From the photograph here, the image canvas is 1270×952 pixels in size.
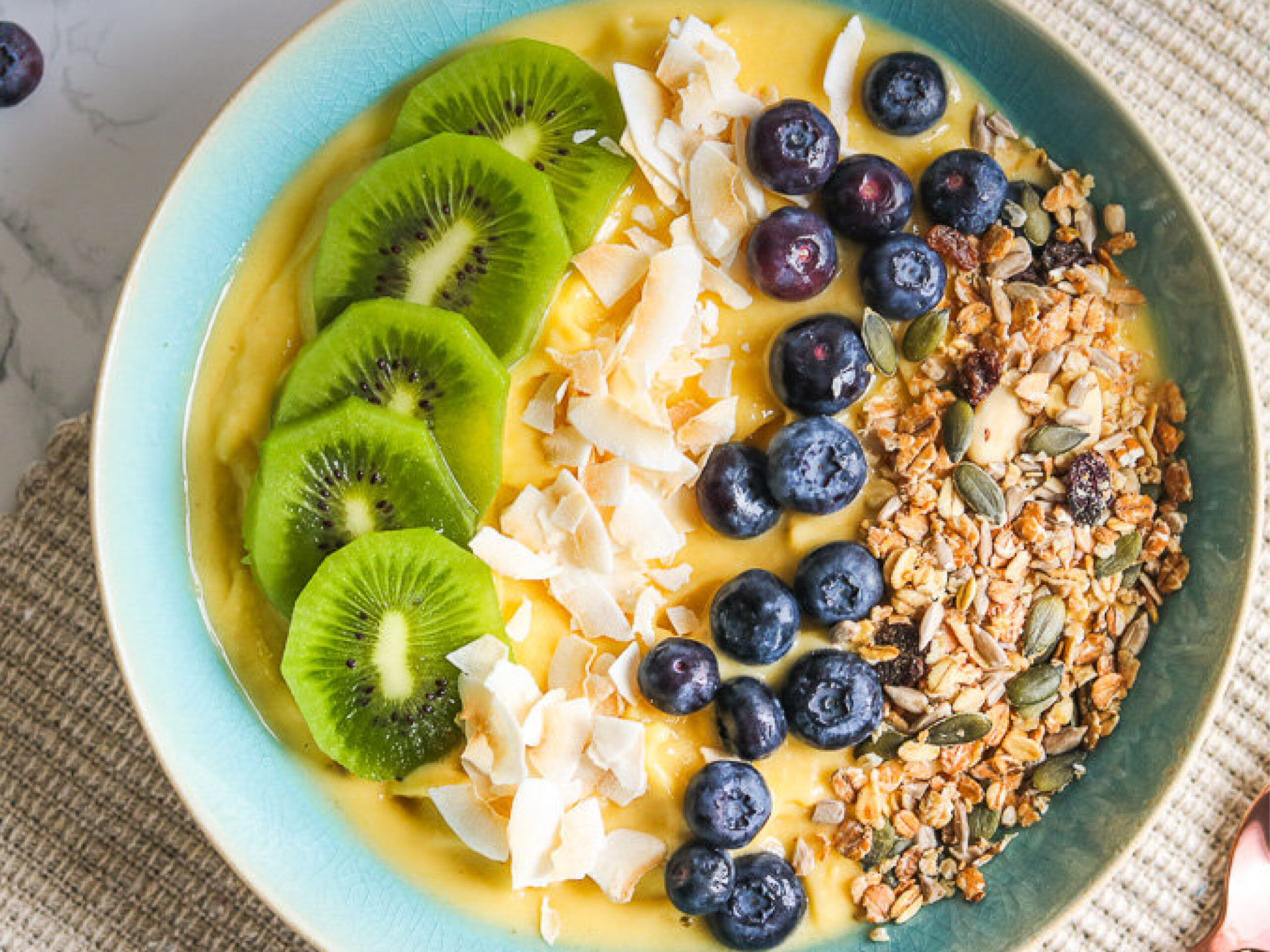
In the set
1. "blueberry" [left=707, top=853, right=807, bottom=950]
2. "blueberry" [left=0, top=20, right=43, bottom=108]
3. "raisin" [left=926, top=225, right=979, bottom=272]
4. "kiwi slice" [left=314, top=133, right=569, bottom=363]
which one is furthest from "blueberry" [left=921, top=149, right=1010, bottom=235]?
"blueberry" [left=0, top=20, right=43, bottom=108]

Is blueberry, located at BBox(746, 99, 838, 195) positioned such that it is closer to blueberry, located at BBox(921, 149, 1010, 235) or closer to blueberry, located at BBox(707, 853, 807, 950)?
blueberry, located at BBox(921, 149, 1010, 235)

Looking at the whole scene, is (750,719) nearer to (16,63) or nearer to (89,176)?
(89,176)

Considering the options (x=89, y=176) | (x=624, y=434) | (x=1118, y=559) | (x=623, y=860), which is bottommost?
(x=623, y=860)

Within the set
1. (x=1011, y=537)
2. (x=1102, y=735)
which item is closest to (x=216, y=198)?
(x=1011, y=537)

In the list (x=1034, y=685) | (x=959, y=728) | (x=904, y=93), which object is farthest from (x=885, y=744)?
(x=904, y=93)

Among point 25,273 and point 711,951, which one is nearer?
point 711,951

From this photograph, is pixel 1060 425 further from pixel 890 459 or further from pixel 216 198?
pixel 216 198
